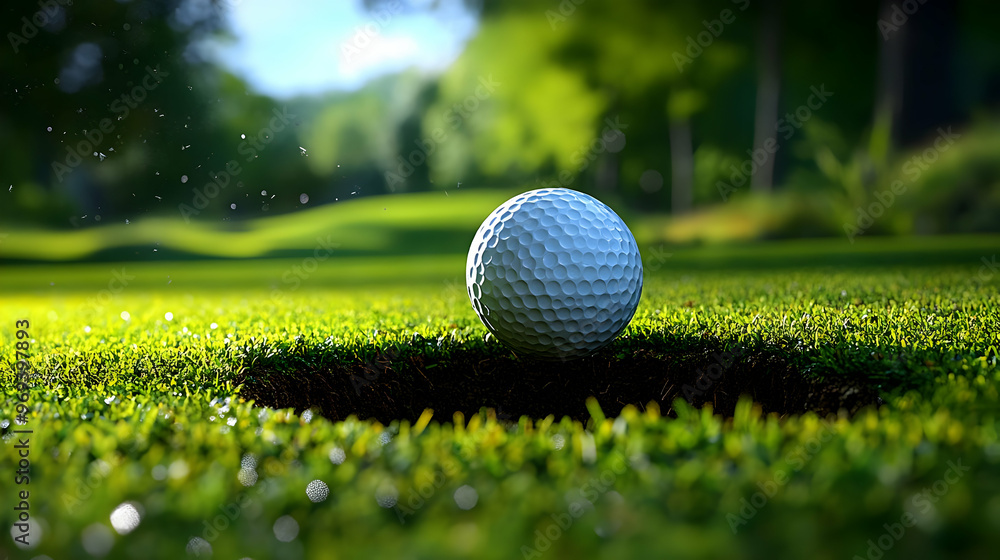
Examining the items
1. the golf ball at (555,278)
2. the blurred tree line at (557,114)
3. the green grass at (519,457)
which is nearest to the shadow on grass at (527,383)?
the green grass at (519,457)

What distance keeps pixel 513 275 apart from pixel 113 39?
1910 cm

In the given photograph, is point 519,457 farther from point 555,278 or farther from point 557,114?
point 557,114

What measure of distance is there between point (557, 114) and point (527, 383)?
17.9 meters

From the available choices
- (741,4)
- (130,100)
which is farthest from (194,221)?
(741,4)

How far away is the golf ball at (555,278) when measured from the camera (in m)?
4.20

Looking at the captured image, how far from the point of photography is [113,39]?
18.5 meters

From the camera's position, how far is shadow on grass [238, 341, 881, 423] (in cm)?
413

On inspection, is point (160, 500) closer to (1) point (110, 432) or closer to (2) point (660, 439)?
(1) point (110, 432)

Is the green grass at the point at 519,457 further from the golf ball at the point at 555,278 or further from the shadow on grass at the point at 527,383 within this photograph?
the golf ball at the point at 555,278

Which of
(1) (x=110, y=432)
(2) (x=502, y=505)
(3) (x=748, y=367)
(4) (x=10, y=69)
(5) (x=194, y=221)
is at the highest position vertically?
(4) (x=10, y=69)

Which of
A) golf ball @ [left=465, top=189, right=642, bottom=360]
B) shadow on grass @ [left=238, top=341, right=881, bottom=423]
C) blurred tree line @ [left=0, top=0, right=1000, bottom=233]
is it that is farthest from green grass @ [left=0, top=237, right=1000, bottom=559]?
blurred tree line @ [left=0, top=0, right=1000, bottom=233]

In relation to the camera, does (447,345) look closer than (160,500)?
No

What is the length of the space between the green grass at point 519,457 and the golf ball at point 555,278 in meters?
0.40

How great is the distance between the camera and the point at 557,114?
2139 cm
